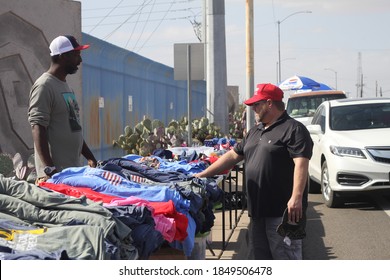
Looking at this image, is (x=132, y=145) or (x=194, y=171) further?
(x=132, y=145)

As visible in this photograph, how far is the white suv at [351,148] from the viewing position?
11.8 metres

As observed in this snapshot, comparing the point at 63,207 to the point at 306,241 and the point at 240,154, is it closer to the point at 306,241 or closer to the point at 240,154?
the point at 240,154

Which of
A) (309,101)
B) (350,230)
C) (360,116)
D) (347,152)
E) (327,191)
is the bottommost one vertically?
(350,230)

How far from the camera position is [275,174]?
614cm

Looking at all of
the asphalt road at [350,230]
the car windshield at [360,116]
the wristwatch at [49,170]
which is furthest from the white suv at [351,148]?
the wristwatch at [49,170]

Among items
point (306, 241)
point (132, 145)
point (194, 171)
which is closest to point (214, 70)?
point (132, 145)

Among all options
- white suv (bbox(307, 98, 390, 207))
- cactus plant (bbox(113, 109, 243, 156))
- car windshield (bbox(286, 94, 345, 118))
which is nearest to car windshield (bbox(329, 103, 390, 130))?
white suv (bbox(307, 98, 390, 207))

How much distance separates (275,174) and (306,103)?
55.0 ft

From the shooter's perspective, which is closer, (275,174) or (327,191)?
(275,174)

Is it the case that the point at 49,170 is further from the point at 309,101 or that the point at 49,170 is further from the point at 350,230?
the point at 309,101

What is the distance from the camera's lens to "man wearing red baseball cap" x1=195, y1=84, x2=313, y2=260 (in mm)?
5969

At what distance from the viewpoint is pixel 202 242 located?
6641 mm

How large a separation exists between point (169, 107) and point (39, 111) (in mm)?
20004

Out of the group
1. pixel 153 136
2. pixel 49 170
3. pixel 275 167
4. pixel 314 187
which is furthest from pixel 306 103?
pixel 49 170
